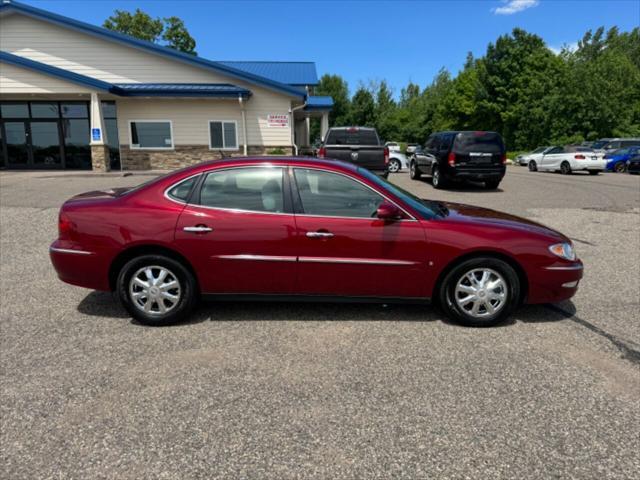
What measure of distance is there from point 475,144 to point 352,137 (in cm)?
389

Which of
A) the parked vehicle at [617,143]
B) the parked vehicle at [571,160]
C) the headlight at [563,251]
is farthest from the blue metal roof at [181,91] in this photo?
the parked vehicle at [617,143]

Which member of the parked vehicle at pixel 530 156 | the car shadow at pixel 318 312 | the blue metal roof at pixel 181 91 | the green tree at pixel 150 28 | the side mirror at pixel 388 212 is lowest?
the car shadow at pixel 318 312

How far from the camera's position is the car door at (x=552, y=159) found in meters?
23.2

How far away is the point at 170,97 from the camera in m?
19.8

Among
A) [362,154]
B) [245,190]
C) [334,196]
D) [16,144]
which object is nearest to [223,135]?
[16,144]

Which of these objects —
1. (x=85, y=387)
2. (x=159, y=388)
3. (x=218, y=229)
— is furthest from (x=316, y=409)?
(x=218, y=229)

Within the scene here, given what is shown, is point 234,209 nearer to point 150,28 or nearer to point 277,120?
point 277,120

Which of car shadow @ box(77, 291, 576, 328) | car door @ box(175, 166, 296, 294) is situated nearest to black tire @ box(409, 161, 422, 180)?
car shadow @ box(77, 291, 576, 328)

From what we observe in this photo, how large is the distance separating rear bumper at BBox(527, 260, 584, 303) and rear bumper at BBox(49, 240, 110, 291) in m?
3.88

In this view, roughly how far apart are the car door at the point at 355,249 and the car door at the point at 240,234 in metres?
0.15

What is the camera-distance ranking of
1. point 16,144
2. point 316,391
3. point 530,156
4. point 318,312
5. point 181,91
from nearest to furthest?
point 316,391 → point 318,312 → point 181,91 → point 16,144 → point 530,156

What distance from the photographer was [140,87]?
19828 millimetres

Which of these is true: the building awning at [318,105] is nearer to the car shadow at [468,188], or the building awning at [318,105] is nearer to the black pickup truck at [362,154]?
the car shadow at [468,188]

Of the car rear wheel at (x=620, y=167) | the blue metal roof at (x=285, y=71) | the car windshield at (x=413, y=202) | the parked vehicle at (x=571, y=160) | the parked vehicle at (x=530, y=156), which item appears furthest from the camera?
the blue metal roof at (x=285, y=71)
